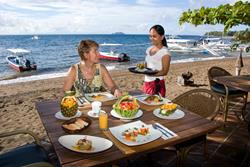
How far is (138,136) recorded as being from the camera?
5.99 ft

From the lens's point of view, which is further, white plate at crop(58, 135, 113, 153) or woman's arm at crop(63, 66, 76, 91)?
woman's arm at crop(63, 66, 76, 91)

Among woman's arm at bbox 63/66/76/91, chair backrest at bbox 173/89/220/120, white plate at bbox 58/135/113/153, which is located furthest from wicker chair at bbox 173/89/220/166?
woman's arm at bbox 63/66/76/91

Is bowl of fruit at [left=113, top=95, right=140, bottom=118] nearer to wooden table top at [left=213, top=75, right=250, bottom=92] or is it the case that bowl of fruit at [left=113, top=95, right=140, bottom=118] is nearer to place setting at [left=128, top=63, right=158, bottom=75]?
place setting at [left=128, top=63, right=158, bottom=75]

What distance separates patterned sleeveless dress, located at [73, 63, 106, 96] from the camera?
322 centimetres

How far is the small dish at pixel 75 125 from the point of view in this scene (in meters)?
1.88

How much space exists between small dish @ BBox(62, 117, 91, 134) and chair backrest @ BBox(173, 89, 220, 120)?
1370 mm

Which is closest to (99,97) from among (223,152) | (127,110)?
(127,110)

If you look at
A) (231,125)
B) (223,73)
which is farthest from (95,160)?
(223,73)

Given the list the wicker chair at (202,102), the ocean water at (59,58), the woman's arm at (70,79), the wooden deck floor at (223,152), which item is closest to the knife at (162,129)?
the wicker chair at (202,102)

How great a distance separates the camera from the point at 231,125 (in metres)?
4.11

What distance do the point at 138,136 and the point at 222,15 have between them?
132 cm

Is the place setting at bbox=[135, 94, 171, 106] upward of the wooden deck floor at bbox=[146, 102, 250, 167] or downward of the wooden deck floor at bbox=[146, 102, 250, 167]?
upward

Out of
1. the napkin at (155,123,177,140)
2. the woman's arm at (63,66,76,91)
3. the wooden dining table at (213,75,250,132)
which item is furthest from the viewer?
the wooden dining table at (213,75,250,132)

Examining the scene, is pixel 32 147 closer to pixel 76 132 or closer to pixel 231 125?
pixel 76 132
